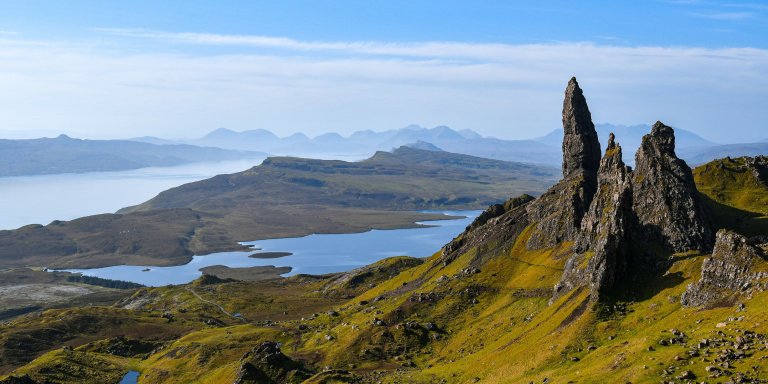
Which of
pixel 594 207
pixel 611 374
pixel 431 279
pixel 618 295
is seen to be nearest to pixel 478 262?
pixel 431 279

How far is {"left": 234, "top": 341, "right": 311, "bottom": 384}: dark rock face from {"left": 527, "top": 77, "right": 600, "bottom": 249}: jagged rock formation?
59682 millimetres

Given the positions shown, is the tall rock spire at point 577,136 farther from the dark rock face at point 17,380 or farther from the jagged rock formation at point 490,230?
the dark rock face at point 17,380

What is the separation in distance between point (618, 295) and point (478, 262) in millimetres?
62854

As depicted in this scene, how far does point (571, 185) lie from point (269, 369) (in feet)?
254

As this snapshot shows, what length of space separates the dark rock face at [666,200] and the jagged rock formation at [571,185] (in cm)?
2453

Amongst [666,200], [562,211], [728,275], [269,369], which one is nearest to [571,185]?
[562,211]

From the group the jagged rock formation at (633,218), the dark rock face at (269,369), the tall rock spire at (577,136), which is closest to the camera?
the jagged rock formation at (633,218)

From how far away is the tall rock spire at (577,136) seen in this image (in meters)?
167

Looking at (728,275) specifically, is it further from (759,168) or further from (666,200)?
(759,168)

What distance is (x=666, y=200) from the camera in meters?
106

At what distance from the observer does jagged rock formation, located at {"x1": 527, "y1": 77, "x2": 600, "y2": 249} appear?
13850 cm

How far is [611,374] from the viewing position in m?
67.9

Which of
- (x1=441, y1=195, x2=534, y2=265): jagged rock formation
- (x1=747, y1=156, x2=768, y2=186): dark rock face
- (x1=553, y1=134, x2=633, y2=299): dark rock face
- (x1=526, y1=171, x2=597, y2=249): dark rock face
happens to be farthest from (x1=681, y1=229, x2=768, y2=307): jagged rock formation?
(x1=441, y1=195, x2=534, y2=265): jagged rock formation

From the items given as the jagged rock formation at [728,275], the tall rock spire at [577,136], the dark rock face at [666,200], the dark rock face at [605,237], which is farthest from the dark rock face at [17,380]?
the tall rock spire at [577,136]
